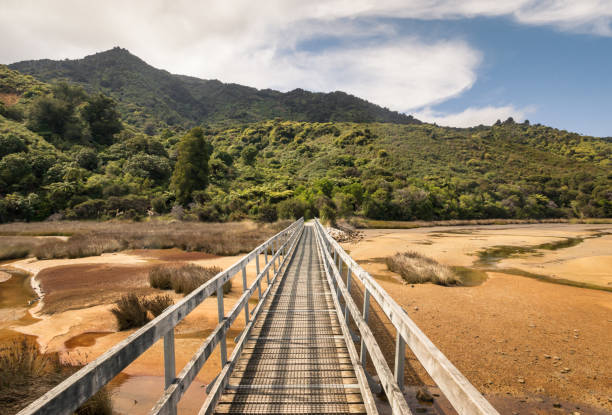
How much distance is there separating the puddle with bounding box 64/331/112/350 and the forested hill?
107778 millimetres

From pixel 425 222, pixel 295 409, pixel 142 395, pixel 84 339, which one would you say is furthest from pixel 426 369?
pixel 425 222

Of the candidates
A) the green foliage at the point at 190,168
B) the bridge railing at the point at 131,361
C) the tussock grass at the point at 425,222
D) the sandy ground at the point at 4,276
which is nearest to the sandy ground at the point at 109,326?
the sandy ground at the point at 4,276

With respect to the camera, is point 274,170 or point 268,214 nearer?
point 268,214

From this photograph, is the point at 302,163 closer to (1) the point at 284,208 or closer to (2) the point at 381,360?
(1) the point at 284,208

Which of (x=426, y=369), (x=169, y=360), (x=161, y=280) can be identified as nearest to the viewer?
(x=426, y=369)

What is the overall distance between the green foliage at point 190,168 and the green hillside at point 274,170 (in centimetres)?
25

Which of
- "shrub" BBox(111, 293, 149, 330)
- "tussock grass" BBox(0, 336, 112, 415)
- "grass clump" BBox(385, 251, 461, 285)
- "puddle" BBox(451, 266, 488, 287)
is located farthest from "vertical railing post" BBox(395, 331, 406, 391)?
"puddle" BBox(451, 266, 488, 287)

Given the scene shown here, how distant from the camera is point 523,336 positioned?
634 cm

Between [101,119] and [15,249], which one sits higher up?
[101,119]

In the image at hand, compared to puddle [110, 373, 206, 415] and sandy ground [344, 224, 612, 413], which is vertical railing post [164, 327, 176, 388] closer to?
puddle [110, 373, 206, 415]

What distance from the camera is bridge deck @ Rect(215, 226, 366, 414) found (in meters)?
2.71

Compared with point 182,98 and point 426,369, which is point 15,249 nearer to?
point 426,369

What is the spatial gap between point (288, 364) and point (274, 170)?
6613 cm

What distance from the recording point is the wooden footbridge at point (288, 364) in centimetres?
124
